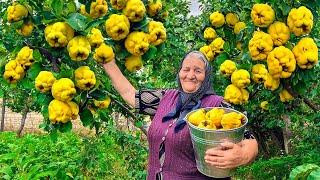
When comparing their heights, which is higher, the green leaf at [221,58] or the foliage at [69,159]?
the green leaf at [221,58]

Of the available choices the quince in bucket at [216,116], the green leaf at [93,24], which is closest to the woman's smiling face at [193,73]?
the quince in bucket at [216,116]

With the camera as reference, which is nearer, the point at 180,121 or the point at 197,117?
the point at 197,117

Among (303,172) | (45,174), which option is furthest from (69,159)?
(303,172)

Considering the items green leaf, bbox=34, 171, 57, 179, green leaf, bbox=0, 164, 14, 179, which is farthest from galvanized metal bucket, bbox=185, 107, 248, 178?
green leaf, bbox=0, 164, 14, 179

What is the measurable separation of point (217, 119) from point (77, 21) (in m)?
0.68

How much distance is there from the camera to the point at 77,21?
6.58 ft

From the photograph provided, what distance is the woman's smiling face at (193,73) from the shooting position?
102 inches

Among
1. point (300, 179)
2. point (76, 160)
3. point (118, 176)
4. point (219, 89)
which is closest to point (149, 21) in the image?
point (300, 179)

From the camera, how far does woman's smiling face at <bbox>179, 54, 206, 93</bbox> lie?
2.58m

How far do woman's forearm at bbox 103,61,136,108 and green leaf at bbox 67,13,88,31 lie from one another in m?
0.69

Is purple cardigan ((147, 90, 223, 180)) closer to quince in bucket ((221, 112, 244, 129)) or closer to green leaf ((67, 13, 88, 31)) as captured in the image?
quince in bucket ((221, 112, 244, 129))

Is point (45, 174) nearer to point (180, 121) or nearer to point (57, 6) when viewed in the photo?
point (180, 121)

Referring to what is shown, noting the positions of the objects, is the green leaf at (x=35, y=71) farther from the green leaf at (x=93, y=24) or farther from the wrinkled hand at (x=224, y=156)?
the wrinkled hand at (x=224, y=156)

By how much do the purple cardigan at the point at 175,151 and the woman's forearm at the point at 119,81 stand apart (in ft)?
0.97
